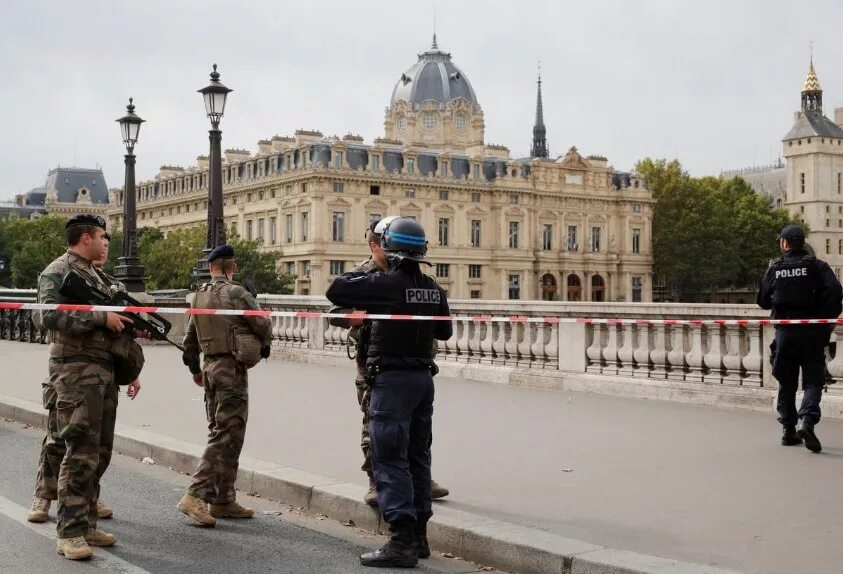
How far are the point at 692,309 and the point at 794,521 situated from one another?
729 centimetres

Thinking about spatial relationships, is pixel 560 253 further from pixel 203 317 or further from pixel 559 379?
pixel 203 317

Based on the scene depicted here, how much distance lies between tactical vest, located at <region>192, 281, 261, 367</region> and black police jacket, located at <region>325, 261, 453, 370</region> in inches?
57.9

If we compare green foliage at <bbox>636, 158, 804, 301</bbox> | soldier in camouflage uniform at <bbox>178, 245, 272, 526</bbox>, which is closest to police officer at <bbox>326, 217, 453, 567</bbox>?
soldier in camouflage uniform at <bbox>178, 245, 272, 526</bbox>

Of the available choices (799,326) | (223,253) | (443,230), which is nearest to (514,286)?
(443,230)

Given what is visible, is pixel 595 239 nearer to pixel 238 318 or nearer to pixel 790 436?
pixel 790 436

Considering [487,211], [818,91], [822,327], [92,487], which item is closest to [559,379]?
[822,327]

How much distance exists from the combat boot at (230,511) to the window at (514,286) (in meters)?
94.1

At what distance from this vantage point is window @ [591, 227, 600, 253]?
355 ft

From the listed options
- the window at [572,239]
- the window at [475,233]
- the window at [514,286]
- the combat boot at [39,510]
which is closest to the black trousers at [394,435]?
the combat boot at [39,510]

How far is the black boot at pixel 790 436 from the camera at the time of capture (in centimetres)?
938

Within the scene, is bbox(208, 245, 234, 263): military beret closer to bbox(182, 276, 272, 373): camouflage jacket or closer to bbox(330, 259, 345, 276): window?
bbox(182, 276, 272, 373): camouflage jacket

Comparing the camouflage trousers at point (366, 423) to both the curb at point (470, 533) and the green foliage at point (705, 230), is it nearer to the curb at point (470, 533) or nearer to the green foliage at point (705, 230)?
the curb at point (470, 533)

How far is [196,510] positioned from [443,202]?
3622 inches

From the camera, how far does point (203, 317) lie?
7.53 m
